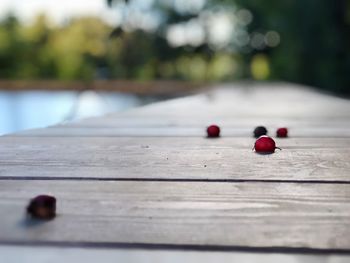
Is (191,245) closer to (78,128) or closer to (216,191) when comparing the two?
(216,191)

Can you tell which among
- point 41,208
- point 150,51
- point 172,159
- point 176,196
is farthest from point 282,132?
point 150,51

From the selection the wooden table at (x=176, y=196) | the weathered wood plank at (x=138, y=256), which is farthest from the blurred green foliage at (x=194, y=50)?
the weathered wood plank at (x=138, y=256)

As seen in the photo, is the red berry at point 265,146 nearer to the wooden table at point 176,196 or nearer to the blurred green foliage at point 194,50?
the wooden table at point 176,196

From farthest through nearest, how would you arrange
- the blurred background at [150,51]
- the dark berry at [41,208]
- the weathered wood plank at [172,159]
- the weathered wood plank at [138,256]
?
the blurred background at [150,51]
the weathered wood plank at [172,159]
the dark berry at [41,208]
the weathered wood plank at [138,256]

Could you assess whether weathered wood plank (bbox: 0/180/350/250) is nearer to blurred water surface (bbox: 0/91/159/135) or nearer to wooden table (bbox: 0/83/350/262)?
wooden table (bbox: 0/83/350/262)

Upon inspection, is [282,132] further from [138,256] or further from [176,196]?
[138,256]

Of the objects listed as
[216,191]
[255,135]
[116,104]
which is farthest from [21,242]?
[116,104]
